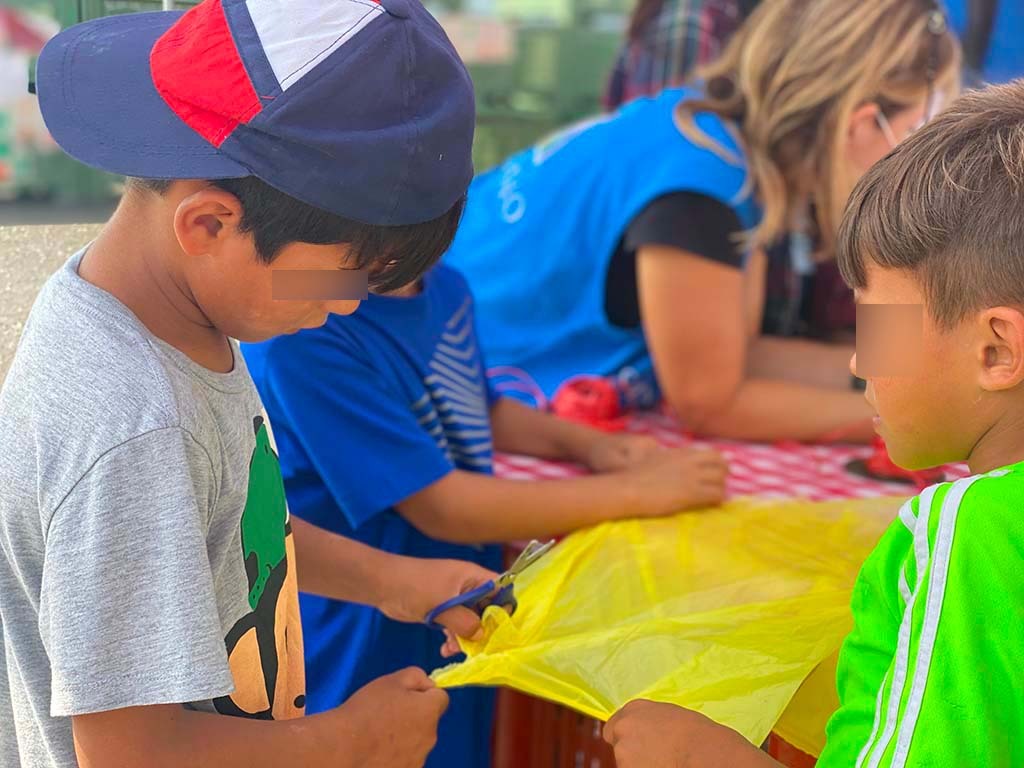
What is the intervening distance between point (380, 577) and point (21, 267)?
1.43 feet

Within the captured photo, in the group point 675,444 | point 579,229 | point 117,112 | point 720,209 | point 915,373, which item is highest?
point 117,112

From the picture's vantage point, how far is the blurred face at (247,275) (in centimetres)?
79

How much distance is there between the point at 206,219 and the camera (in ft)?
2.59

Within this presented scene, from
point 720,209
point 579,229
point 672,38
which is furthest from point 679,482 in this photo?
point 672,38

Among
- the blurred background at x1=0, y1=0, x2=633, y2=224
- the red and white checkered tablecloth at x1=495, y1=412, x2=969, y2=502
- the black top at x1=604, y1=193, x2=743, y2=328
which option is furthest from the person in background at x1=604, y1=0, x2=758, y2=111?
the red and white checkered tablecloth at x1=495, y1=412, x2=969, y2=502

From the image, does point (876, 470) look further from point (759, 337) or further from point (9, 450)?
point (9, 450)

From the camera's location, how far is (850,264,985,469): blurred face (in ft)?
2.73

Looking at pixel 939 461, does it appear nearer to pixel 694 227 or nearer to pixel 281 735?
pixel 281 735

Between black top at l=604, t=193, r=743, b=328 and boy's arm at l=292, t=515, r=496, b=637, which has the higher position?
black top at l=604, t=193, r=743, b=328

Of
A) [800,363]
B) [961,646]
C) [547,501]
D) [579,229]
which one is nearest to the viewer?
[961,646]

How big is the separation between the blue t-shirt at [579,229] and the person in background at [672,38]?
0.74 meters

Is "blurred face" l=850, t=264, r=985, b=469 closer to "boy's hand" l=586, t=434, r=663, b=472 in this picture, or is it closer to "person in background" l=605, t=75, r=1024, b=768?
"person in background" l=605, t=75, r=1024, b=768

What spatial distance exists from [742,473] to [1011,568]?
90 cm

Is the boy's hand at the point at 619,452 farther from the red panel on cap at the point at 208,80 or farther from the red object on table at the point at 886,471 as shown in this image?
the red panel on cap at the point at 208,80
